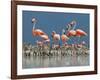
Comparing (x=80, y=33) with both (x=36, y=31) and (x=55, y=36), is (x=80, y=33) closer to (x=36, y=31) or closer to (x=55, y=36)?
(x=55, y=36)

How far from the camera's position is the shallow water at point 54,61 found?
1984 mm

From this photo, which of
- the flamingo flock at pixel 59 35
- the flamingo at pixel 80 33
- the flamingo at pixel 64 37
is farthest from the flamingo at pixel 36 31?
the flamingo at pixel 80 33

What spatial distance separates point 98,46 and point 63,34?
392 mm

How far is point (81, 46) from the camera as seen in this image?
2.16 meters

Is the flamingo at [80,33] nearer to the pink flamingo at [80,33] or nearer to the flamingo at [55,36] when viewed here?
the pink flamingo at [80,33]

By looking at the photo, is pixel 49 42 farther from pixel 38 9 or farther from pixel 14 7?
pixel 14 7

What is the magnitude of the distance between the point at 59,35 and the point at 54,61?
25cm

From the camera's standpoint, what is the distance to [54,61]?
2.06 m

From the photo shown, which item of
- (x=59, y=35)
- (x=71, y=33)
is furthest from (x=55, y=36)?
(x=71, y=33)

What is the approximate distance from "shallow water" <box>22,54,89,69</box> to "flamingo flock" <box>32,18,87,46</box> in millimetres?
131

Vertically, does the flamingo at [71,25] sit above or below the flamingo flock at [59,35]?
above

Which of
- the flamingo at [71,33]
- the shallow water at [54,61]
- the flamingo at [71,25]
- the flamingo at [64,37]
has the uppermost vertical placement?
the flamingo at [71,25]

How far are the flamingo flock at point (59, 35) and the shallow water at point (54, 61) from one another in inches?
5.2

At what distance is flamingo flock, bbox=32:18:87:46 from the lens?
2.01 meters
